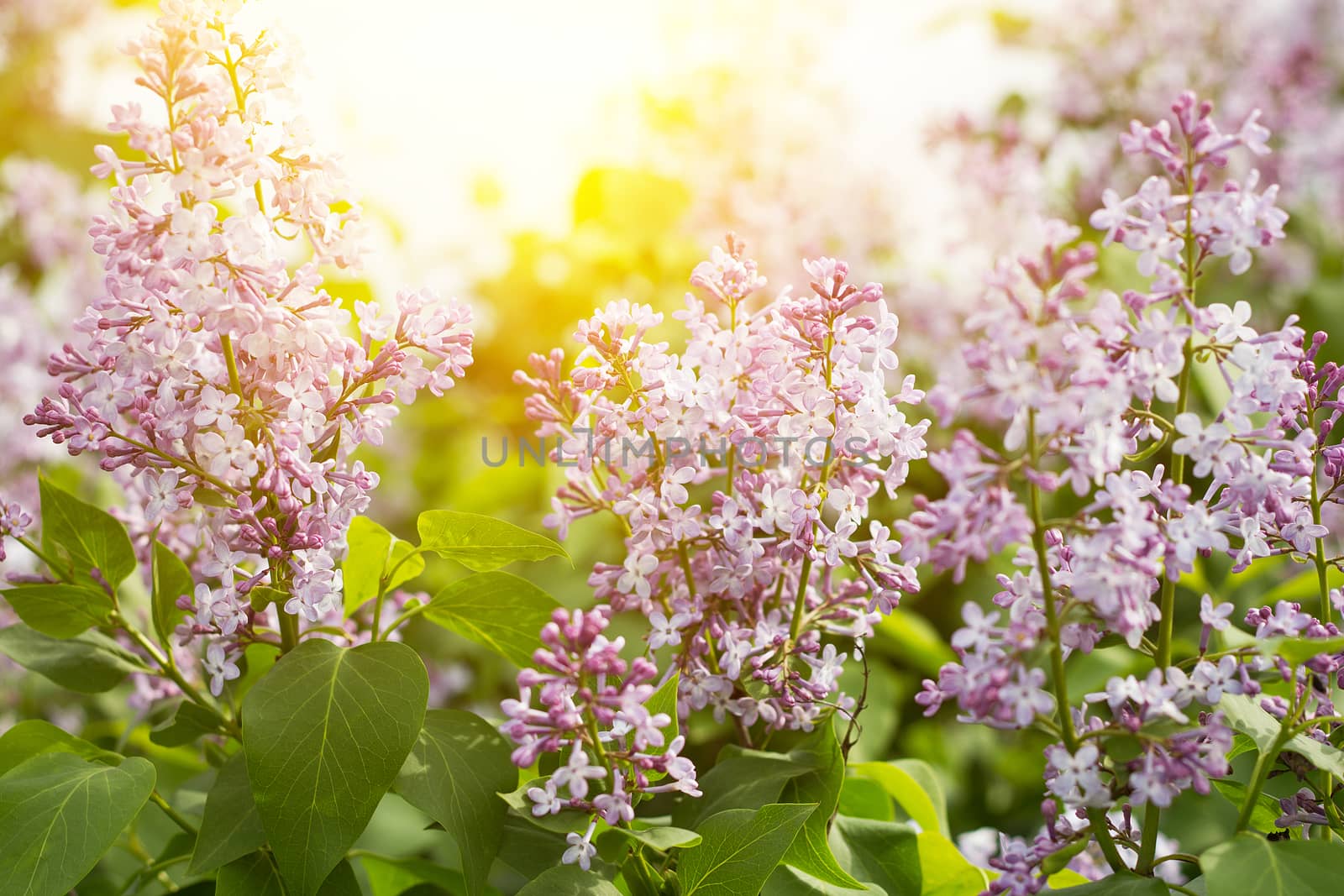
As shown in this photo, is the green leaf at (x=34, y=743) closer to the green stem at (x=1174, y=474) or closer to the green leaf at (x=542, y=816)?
the green leaf at (x=542, y=816)

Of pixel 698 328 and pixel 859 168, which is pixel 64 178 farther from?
pixel 698 328

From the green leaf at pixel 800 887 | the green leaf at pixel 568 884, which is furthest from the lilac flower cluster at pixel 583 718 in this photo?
the green leaf at pixel 800 887

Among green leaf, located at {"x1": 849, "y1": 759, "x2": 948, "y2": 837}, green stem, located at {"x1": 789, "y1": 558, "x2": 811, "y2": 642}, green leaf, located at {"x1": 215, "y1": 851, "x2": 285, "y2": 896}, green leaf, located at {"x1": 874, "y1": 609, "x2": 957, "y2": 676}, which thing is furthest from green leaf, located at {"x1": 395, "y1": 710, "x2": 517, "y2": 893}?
green leaf, located at {"x1": 874, "y1": 609, "x2": 957, "y2": 676}

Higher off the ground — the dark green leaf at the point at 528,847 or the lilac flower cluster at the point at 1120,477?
the lilac flower cluster at the point at 1120,477

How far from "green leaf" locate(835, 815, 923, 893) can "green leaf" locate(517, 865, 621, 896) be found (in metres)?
0.21

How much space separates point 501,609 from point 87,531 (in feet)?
1.14

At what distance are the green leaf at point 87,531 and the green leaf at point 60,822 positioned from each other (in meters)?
0.19

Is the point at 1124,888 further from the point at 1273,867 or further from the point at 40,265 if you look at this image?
the point at 40,265

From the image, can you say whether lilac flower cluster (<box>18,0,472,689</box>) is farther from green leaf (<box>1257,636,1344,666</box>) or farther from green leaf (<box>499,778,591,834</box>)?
green leaf (<box>1257,636,1344,666</box>)

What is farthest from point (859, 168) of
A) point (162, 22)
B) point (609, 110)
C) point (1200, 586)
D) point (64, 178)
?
point (162, 22)

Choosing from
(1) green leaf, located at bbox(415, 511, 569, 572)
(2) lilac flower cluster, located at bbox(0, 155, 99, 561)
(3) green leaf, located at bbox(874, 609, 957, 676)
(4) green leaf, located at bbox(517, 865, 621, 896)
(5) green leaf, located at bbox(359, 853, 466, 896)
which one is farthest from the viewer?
(2) lilac flower cluster, located at bbox(0, 155, 99, 561)

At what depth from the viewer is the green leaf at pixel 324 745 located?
2.15 feet

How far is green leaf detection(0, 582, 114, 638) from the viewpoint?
2.65 feet

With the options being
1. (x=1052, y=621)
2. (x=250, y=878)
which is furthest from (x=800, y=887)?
(x=250, y=878)
